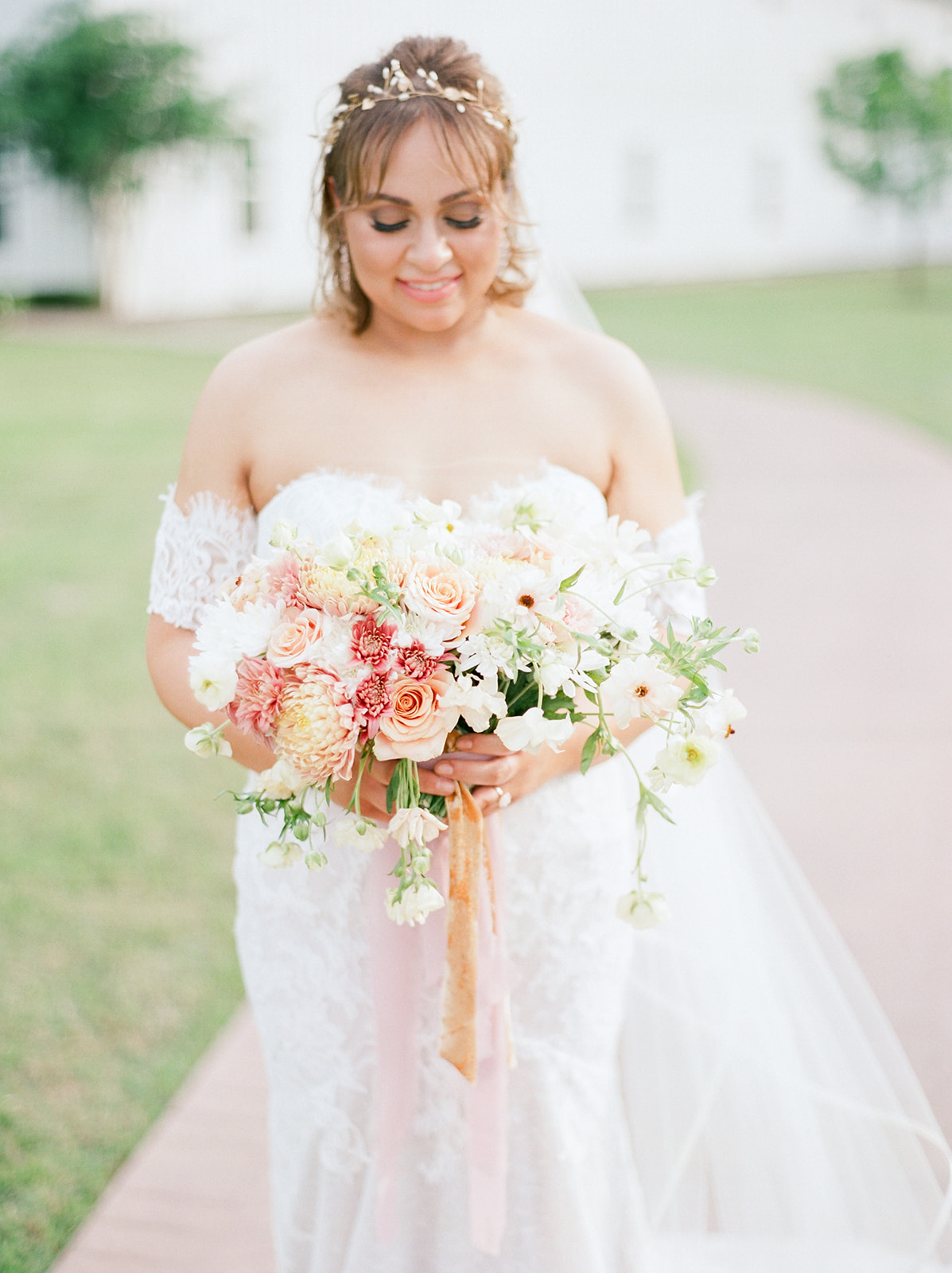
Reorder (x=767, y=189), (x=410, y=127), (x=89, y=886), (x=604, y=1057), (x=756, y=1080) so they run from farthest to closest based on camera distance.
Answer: (x=767, y=189) → (x=89, y=886) → (x=756, y=1080) → (x=604, y=1057) → (x=410, y=127)

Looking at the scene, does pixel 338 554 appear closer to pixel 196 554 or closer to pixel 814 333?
pixel 196 554

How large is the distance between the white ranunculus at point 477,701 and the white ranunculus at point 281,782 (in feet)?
0.84

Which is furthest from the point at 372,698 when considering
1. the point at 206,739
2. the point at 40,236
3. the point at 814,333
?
the point at 40,236

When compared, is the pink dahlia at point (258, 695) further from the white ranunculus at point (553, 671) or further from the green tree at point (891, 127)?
the green tree at point (891, 127)

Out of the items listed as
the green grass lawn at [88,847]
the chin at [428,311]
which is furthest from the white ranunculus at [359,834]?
the green grass lawn at [88,847]

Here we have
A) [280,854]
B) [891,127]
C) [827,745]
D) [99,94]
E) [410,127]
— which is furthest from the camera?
[891,127]

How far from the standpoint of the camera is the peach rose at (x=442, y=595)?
182 centimetres

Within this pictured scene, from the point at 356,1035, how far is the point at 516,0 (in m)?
28.9

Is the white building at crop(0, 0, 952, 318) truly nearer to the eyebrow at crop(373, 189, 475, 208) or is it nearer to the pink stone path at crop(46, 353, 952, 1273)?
the pink stone path at crop(46, 353, 952, 1273)

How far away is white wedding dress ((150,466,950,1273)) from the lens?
8.29 feet

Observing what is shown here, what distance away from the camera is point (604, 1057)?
2715mm

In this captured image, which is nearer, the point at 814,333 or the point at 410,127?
the point at 410,127

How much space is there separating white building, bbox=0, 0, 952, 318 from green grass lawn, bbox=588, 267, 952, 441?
307 cm

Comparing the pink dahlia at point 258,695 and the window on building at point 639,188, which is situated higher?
the window on building at point 639,188
